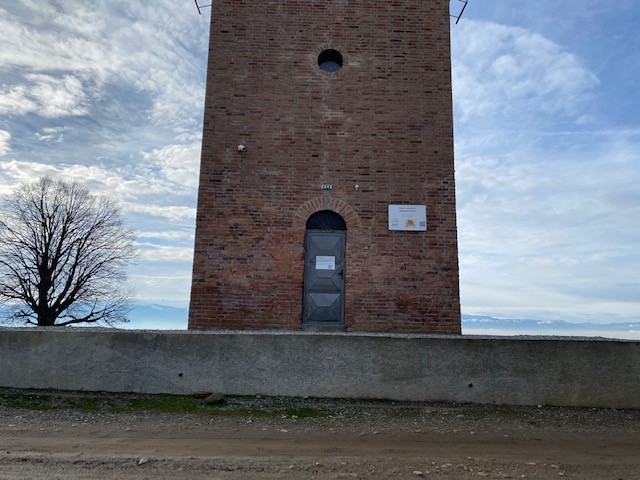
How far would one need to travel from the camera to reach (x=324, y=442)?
210 inches

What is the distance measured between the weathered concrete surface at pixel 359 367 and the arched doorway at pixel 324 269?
3.12 m

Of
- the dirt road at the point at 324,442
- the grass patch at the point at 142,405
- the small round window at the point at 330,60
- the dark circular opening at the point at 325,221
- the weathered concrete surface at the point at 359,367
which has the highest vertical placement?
the small round window at the point at 330,60

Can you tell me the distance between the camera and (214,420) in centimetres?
621

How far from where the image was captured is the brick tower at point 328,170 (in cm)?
1026

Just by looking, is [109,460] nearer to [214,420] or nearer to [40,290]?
[214,420]

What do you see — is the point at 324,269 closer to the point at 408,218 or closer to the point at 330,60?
the point at 408,218

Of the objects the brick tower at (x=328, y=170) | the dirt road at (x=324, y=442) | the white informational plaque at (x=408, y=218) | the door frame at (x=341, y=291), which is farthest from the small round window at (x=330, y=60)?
the dirt road at (x=324, y=442)

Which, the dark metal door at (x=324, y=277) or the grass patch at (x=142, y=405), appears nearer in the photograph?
the grass patch at (x=142, y=405)

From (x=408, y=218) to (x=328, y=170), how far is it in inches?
78.7

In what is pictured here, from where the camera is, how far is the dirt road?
4.52 meters

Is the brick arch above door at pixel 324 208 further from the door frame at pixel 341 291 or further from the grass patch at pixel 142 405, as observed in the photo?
the grass patch at pixel 142 405

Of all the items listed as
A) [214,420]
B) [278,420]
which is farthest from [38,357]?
[278,420]

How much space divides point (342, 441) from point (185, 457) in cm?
166

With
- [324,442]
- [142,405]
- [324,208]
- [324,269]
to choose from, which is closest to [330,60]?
[324,208]
